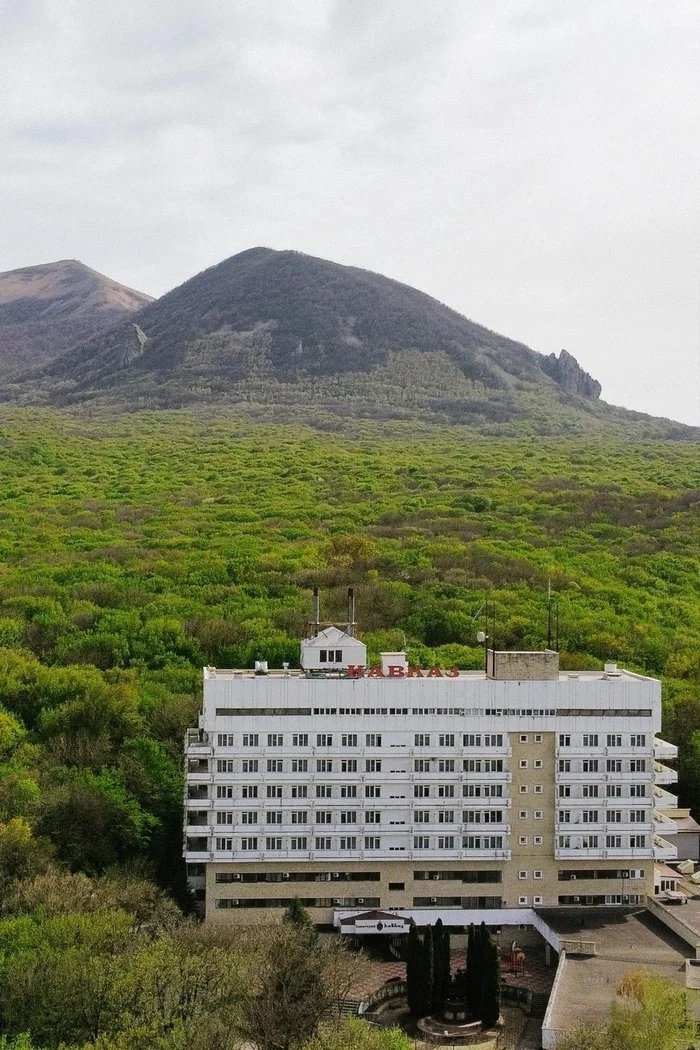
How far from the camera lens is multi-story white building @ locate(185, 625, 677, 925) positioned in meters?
44.7

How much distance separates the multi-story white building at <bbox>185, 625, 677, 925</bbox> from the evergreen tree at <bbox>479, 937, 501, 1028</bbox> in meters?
7.12

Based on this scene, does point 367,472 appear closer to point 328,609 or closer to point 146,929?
point 328,609

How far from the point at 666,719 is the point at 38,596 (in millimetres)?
40761

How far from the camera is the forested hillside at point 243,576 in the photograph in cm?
5209

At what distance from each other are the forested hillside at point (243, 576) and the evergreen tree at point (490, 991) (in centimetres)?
1516

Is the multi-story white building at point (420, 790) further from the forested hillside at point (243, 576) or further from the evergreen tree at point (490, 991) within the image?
the evergreen tree at point (490, 991)

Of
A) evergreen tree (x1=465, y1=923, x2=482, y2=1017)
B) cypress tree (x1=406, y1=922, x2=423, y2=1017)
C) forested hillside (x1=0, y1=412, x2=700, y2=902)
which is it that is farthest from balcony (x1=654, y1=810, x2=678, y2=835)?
cypress tree (x1=406, y1=922, x2=423, y2=1017)

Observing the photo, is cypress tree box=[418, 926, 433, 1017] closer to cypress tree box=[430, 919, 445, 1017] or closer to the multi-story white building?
cypress tree box=[430, 919, 445, 1017]

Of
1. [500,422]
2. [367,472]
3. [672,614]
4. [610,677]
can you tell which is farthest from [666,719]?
[500,422]

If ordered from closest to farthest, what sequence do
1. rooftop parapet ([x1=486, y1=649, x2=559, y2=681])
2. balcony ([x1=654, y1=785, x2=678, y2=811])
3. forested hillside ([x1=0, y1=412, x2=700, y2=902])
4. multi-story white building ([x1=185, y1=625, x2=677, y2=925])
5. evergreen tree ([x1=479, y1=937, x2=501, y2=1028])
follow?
evergreen tree ([x1=479, y1=937, x2=501, y2=1028]) < multi-story white building ([x1=185, y1=625, x2=677, y2=925]) < rooftop parapet ([x1=486, y1=649, x2=559, y2=681]) < balcony ([x1=654, y1=785, x2=678, y2=811]) < forested hillside ([x1=0, y1=412, x2=700, y2=902])

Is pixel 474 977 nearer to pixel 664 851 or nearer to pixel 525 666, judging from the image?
pixel 664 851

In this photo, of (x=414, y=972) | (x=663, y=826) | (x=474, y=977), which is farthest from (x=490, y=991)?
(x=663, y=826)

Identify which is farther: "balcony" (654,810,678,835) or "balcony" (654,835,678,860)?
"balcony" (654,810,678,835)

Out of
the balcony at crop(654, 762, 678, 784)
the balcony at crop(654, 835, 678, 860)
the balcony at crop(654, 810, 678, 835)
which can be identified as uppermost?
the balcony at crop(654, 762, 678, 784)
